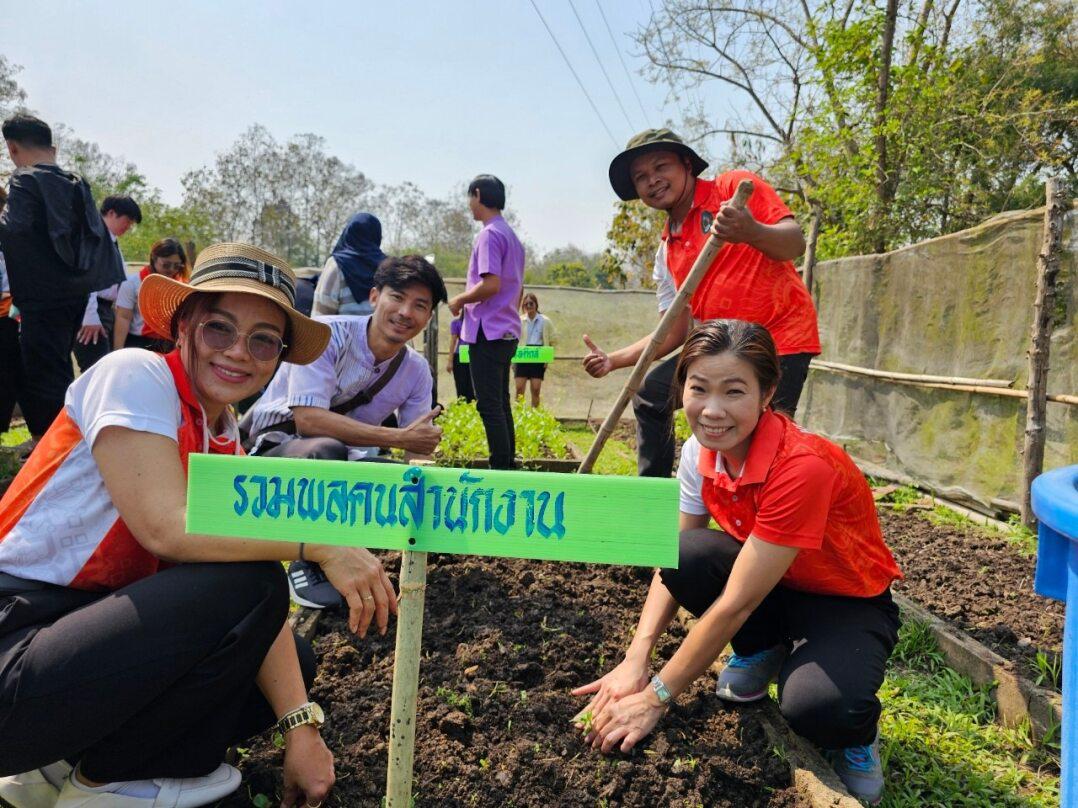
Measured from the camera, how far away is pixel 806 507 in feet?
5.74

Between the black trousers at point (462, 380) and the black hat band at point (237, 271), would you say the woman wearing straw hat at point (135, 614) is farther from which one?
the black trousers at point (462, 380)

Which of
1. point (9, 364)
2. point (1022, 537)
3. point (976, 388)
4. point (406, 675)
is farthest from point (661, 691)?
point (9, 364)

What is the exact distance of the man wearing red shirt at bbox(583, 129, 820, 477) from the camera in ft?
9.00

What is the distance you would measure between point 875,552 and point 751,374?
0.69 m

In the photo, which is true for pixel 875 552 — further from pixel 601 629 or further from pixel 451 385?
pixel 451 385

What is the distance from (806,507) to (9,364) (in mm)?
4605

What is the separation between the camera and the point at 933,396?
16.8 ft

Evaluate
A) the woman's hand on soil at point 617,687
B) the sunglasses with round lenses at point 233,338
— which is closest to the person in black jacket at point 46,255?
the sunglasses with round lenses at point 233,338

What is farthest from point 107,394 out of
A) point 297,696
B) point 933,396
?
point 933,396

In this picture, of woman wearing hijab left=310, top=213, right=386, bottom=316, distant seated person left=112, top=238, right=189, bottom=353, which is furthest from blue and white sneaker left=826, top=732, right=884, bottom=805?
distant seated person left=112, top=238, right=189, bottom=353

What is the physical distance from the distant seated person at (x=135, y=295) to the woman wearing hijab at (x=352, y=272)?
4.72 ft

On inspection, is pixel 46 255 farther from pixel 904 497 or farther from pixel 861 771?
pixel 904 497

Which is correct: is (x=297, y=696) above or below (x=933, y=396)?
below

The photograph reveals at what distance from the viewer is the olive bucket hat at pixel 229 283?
1700mm
